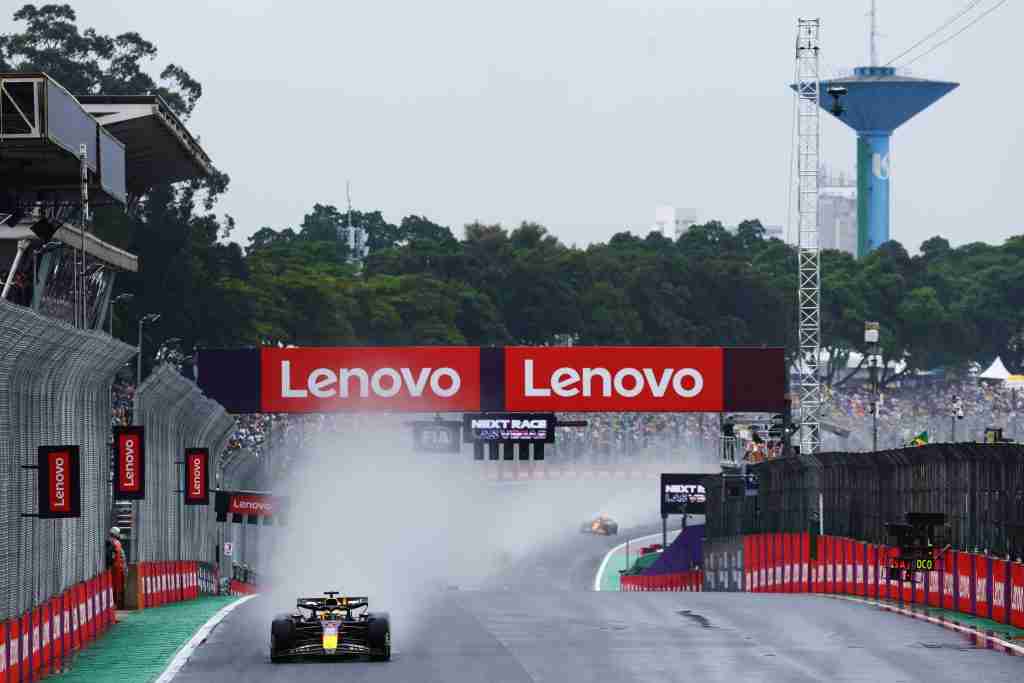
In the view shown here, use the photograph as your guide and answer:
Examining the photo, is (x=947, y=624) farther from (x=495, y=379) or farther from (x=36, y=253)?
(x=495, y=379)

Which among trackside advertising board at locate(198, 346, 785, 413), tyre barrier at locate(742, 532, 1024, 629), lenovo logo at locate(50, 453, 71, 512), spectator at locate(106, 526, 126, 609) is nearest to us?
lenovo logo at locate(50, 453, 71, 512)

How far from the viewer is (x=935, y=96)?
646ft

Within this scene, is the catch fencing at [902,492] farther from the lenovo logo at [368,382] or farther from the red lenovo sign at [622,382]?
the lenovo logo at [368,382]

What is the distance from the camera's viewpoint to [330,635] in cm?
2331

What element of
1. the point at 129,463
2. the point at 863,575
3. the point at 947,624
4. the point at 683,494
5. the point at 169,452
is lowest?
the point at 683,494

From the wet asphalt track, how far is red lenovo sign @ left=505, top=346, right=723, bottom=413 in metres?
29.8

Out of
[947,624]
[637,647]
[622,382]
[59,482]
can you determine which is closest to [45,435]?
[59,482]

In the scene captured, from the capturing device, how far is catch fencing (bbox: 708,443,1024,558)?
2947 cm

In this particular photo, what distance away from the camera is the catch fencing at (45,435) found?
2061 centimetres

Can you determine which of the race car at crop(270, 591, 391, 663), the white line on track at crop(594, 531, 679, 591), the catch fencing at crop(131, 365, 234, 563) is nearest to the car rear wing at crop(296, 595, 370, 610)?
the race car at crop(270, 591, 391, 663)

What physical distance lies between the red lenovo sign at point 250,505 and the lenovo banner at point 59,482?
27124mm

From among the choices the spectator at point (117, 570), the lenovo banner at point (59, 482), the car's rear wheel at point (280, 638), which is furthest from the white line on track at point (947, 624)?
the spectator at point (117, 570)

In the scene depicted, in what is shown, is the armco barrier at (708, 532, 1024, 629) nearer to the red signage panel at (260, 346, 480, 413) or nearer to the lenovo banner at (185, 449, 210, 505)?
the red signage panel at (260, 346, 480, 413)

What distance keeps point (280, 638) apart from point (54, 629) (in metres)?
2.61
